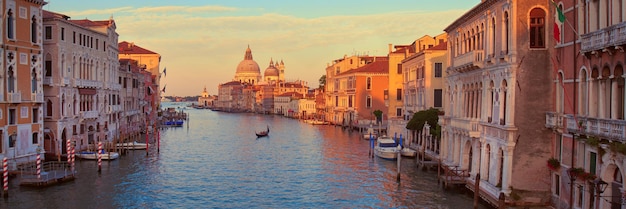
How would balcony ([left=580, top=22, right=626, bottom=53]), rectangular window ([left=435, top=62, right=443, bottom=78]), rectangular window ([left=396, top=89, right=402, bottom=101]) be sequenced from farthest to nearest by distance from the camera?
rectangular window ([left=396, top=89, right=402, bottom=101])
rectangular window ([left=435, top=62, right=443, bottom=78])
balcony ([left=580, top=22, right=626, bottom=53])

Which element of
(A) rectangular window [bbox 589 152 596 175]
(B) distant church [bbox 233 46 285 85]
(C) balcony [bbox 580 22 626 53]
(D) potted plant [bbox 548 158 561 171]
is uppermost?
(B) distant church [bbox 233 46 285 85]

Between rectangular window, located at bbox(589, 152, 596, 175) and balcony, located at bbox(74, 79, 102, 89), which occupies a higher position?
balcony, located at bbox(74, 79, 102, 89)

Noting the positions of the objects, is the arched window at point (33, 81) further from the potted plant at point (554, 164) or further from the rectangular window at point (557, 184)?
the rectangular window at point (557, 184)

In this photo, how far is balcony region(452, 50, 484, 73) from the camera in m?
16.4

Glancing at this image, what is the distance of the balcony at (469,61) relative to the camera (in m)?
16.4

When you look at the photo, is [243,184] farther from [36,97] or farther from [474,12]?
[474,12]

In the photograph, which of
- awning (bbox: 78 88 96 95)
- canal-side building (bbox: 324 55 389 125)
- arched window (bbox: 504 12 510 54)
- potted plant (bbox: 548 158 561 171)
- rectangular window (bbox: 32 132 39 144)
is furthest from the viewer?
canal-side building (bbox: 324 55 389 125)

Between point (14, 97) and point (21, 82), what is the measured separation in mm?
849

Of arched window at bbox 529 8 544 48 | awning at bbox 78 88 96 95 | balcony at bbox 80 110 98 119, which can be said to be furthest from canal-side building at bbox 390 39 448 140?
awning at bbox 78 88 96 95

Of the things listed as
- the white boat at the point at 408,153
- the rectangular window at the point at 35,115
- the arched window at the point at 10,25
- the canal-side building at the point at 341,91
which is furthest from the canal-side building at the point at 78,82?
the canal-side building at the point at 341,91

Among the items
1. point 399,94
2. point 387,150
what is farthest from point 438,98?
point 399,94

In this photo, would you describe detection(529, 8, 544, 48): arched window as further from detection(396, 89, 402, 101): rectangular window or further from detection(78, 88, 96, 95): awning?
detection(396, 89, 402, 101): rectangular window

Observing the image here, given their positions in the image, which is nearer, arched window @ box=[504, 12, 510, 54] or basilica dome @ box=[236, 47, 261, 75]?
arched window @ box=[504, 12, 510, 54]

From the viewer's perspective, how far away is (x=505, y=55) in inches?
556
